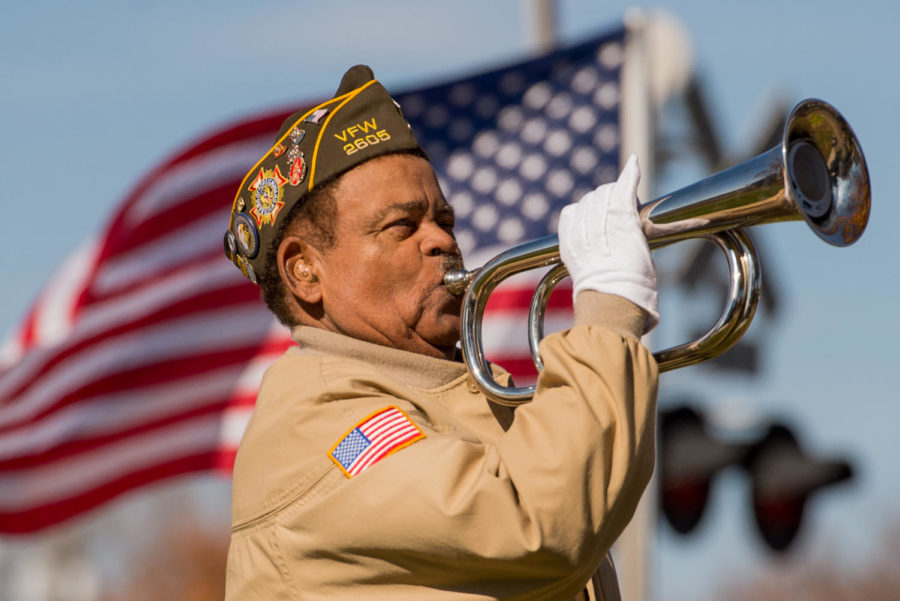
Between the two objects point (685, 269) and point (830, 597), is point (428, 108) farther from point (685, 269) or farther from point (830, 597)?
point (830, 597)

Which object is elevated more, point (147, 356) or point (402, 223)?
point (402, 223)

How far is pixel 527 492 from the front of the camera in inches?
102

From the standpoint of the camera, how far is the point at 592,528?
2600 millimetres

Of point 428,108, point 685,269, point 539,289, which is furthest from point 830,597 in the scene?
point 539,289

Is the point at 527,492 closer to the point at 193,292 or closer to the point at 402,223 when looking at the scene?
the point at 402,223

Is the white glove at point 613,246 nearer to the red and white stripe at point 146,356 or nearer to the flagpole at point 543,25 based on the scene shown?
the red and white stripe at point 146,356

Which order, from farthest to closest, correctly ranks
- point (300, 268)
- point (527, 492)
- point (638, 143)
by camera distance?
point (638, 143) < point (300, 268) < point (527, 492)

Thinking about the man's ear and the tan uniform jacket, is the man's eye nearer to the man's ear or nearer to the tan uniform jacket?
the man's ear

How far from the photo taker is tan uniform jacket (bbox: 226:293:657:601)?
2580 millimetres

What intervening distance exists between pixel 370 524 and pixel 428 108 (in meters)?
5.78

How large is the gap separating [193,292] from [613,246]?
18.8 ft

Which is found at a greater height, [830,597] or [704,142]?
[704,142]

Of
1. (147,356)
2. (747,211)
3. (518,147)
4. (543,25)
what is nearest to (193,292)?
(147,356)

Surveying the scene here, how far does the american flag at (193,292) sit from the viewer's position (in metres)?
7.71
